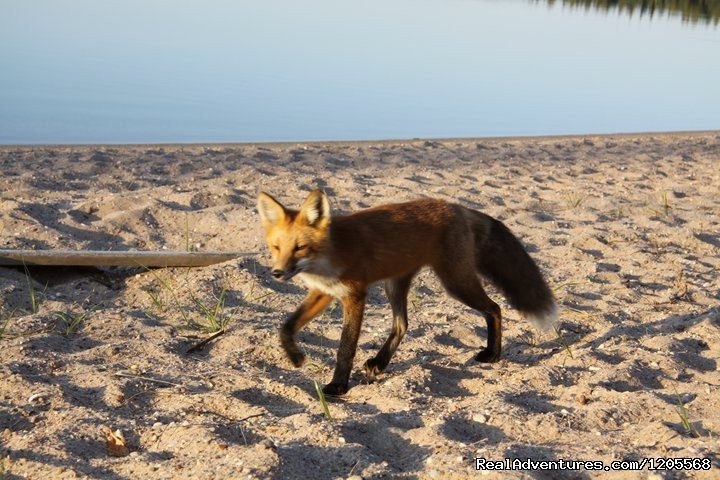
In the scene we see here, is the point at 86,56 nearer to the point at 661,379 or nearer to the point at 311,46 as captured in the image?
the point at 311,46

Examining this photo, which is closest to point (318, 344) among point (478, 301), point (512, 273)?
point (478, 301)

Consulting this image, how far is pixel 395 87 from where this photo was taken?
18.3 metres

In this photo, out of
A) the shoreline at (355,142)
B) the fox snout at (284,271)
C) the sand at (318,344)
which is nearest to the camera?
the sand at (318,344)

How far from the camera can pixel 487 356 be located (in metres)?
5.20

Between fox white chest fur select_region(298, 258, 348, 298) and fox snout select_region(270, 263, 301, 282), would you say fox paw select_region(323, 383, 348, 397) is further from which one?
fox snout select_region(270, 263, 301, 282)

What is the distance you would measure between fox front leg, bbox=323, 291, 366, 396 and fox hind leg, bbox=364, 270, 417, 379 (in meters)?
0.26

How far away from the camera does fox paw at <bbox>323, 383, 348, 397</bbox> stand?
15.4 ft

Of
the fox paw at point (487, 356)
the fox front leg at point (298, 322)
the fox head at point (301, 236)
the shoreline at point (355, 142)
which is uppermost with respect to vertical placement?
the shoreline at point (355, 142)

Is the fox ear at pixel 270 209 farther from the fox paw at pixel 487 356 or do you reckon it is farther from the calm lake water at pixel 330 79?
the calm lake water at pixel 330 79

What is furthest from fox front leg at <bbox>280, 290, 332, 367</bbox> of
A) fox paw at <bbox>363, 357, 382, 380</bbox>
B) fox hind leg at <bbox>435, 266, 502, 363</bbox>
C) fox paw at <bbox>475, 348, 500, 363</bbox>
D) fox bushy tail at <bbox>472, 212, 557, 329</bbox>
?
fox bushy tail at <bbox>472, 212, 557, 329</bbox>

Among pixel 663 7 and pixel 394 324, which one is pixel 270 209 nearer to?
pixel 394 324

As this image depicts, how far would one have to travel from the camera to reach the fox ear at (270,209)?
15.9ft

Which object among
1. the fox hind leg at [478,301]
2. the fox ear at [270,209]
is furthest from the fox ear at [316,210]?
the fox hind leg at [478,301]

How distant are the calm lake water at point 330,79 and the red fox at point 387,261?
26.6ft
